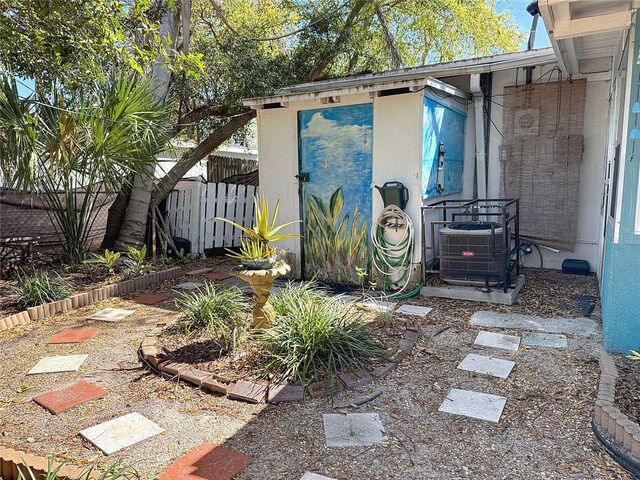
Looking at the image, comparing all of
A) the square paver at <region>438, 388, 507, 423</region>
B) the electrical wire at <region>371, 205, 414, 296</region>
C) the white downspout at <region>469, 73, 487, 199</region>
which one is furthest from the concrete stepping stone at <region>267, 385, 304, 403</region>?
the white downspout at <region>469, 73, 487, 199</region>

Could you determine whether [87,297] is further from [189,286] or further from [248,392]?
[248,392]

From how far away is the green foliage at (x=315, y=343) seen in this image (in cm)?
330

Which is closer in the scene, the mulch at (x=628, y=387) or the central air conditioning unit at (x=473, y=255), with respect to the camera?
the mulch at (x=628, y=387)

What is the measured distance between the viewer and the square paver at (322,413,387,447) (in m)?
2.59

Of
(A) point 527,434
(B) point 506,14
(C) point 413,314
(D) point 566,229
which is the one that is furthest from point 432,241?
(B) point 506,14

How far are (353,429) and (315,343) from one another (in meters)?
0.80

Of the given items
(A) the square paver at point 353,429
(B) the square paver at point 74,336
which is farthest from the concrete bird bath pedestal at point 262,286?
(B) the square paver at point 74,336

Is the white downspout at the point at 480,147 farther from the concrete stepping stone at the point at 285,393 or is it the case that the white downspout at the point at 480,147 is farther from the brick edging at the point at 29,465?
the brick edging at the point at 29,465

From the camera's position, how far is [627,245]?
11.3 ft

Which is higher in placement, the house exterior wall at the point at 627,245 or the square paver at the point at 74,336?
the house exterior wall at the point at 627,245

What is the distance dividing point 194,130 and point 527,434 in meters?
9.22

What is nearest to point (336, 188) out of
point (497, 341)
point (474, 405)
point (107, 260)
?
point (497, 341)

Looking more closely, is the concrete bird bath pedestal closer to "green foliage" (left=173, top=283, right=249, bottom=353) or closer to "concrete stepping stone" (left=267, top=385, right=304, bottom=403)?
"green foliage" (left=173, top=283, right=249, bottom=353)

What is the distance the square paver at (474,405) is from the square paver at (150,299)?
12.3 feet
